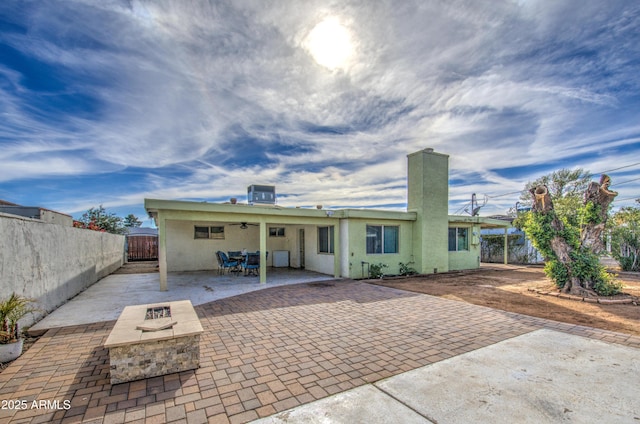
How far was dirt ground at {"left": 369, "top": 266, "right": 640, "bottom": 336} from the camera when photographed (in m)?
5.46

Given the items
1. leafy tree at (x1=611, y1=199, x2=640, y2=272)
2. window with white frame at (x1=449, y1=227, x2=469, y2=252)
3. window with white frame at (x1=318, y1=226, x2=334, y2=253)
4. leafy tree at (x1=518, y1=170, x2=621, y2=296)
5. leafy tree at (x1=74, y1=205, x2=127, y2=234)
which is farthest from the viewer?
leafy tree at (x1=74, y1=205, x2=127, y2=234)

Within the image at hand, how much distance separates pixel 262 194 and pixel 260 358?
10522 mm

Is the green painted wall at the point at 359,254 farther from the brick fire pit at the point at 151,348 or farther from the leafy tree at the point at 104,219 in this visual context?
the leafy tree at the point at 104,219

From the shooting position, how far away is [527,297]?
7422 mm

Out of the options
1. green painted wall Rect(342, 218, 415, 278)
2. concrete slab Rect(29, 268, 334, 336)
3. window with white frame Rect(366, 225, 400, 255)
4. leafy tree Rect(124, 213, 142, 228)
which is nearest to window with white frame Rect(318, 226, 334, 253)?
green painted wall Rect(342, 218, 415, 278)

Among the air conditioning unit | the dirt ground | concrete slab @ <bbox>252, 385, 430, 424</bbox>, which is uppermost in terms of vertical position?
the air conditioning unit

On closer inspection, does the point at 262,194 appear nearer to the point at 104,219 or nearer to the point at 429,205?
the point at 429,205

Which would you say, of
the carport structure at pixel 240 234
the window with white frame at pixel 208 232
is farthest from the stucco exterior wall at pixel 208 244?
the window with white frame at pixel 208 232

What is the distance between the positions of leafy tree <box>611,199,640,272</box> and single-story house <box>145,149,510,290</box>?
423 centimetres

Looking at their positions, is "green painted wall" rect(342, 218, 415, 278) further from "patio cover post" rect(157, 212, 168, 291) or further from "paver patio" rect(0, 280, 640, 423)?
"patio cover post" rect(157, 212, 168, 291)

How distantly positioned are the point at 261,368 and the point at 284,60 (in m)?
7.06

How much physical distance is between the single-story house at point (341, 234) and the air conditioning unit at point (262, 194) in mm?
144

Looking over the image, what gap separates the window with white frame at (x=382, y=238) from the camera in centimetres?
1112

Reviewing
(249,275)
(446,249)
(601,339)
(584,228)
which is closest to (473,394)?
(601,339)
